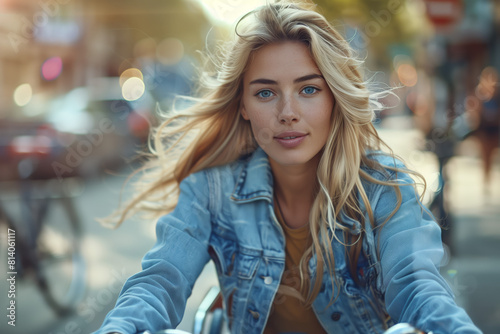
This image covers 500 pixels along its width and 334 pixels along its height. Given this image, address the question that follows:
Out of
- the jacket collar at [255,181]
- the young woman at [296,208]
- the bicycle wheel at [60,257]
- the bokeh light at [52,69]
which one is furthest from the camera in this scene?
the bokeh light at [52,69]

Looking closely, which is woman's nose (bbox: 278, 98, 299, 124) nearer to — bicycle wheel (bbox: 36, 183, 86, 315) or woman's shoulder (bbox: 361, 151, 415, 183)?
woman's shoulder (bbox: 361, 151, 415, 183)

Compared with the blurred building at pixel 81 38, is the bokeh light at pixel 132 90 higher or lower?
lower

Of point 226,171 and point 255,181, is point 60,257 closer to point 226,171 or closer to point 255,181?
point 226,171

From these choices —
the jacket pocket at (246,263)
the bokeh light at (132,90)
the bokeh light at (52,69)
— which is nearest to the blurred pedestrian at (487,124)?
the jacket pocket at (246,263)

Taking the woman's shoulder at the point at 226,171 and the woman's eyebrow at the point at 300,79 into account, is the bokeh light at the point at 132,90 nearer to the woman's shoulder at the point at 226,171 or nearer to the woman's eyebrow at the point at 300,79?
the woman's shoulder at the point at 226,171

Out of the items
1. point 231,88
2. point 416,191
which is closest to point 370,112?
point 416,191

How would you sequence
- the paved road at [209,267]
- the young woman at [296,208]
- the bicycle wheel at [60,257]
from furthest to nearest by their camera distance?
the bicycle wheel at [60,257]
the paved road at [209,267]
the young woman at [296,208]

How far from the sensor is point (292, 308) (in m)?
2.01

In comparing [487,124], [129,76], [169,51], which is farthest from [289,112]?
[169,51]

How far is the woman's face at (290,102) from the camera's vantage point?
192cm

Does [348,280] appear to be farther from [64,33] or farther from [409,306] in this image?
[64,33]

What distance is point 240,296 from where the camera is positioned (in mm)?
2021

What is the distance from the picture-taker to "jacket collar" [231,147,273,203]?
6.92ft

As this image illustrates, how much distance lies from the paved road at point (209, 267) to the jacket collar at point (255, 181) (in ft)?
1.78
